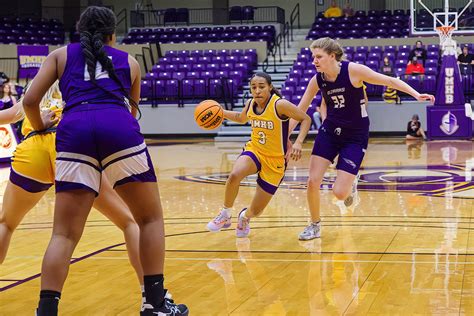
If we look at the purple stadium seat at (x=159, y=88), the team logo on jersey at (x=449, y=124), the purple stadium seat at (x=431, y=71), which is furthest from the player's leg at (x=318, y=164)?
the purple stadium seat at (x=159, y=88)

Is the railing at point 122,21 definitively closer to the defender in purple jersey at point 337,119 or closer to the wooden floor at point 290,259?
the wooden floor at point 290,259

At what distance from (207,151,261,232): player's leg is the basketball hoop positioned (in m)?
13.0

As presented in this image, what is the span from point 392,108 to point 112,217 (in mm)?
18023

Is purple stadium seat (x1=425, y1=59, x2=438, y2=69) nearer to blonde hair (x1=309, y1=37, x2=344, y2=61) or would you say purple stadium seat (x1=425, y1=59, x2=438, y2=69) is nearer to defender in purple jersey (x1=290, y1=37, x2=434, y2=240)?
defender in purple jersey (x1=290, y1=37, x2=434, y2=240)

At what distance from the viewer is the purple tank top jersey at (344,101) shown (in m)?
6.80

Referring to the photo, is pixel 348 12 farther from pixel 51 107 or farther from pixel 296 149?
pixel 51 107

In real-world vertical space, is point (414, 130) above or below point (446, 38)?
below

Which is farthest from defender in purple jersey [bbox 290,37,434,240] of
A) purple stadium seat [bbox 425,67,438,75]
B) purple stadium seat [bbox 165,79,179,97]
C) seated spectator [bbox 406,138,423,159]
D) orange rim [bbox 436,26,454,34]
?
purple stadium seat [bbox 165,79,179,97]

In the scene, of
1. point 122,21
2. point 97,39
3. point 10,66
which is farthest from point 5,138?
point 122,21

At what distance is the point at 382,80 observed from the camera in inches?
255

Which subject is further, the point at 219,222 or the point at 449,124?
the point at 449,124

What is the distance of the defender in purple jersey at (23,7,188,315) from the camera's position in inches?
146

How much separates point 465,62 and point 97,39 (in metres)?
19.4

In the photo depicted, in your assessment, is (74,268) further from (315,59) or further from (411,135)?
(411,135)
